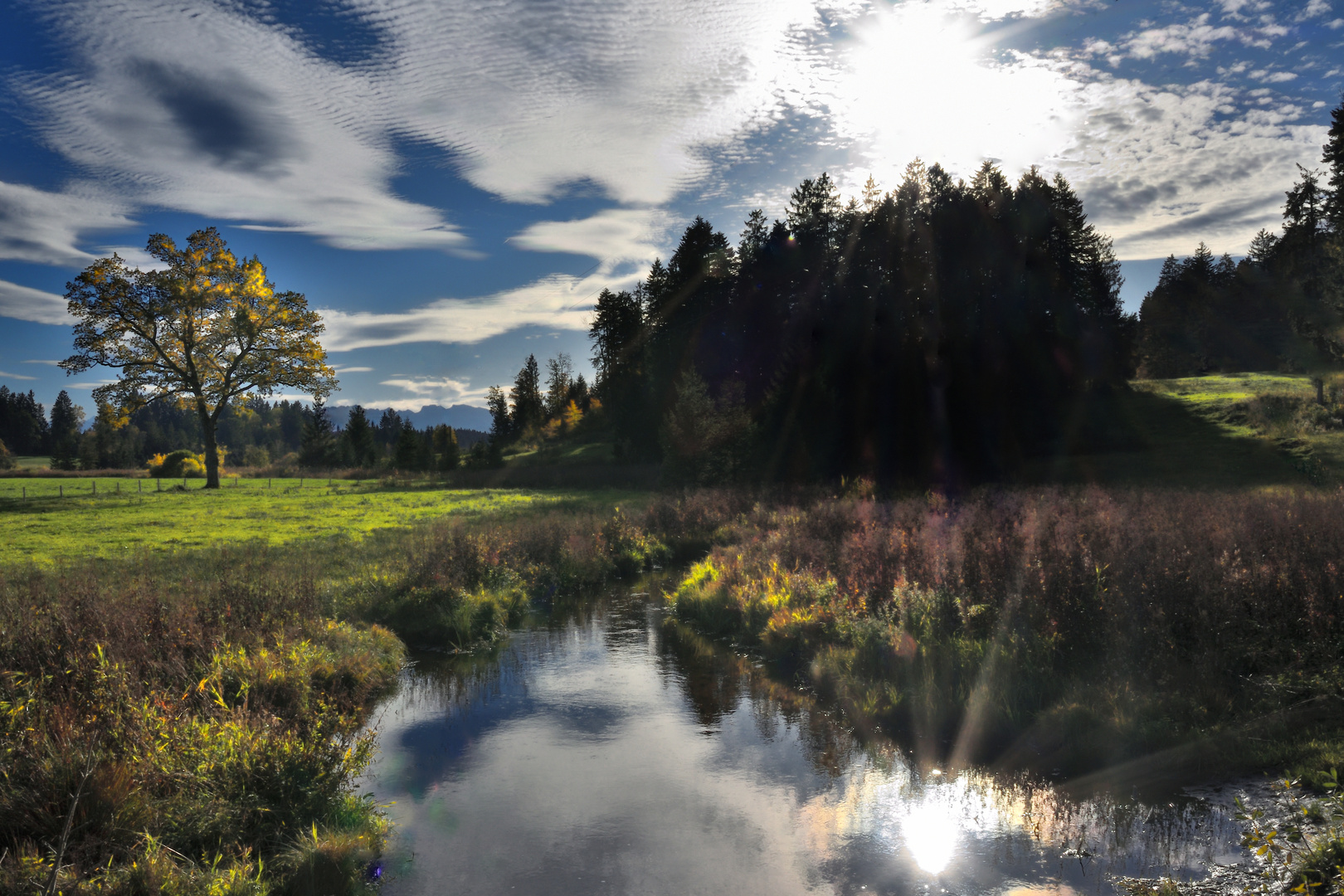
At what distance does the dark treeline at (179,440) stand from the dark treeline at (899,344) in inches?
1277

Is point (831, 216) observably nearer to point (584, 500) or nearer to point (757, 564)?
point (584, 500)

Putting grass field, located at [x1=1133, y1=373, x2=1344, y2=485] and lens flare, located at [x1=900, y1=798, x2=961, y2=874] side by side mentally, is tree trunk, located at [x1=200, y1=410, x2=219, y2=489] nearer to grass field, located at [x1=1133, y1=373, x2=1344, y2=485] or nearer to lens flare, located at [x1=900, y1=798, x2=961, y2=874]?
lens flare, located at [x1=900, y1=798, x2=961, y2=874]

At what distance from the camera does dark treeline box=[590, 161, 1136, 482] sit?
40.9 meters

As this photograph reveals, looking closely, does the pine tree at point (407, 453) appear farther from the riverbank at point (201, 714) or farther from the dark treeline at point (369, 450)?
the riverbank at point (201, 714)

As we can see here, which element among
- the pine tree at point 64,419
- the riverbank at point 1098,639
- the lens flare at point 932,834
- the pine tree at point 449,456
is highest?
the pine tree at point 64,419

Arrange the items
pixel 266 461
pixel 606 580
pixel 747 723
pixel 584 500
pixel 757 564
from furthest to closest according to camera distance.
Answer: pixel 266 461, pixel 584 500, pixel 606 580, pixel 757 564, pixel 747 723

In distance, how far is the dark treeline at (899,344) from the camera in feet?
134

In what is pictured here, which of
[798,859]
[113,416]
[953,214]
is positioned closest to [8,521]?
[113,416]

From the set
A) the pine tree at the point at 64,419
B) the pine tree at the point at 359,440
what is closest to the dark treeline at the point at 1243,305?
the pine tree at the point at 359,440

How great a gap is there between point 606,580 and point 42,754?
52.9ft

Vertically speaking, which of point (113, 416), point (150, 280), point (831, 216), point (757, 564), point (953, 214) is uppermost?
point (831, 216)

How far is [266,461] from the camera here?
4107 inches

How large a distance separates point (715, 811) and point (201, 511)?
31.6 meters

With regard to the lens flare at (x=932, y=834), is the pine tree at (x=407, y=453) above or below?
above
